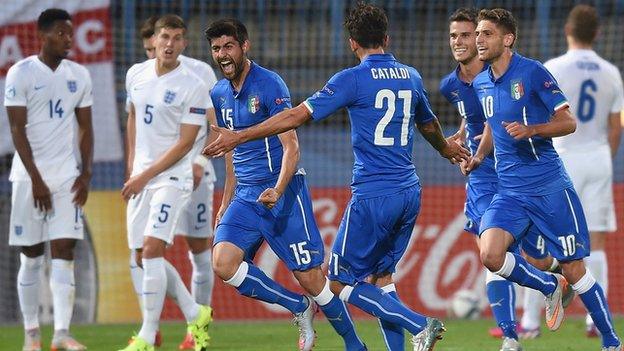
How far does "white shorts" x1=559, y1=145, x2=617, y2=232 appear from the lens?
391 inches

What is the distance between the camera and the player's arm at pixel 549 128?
23.6 feet

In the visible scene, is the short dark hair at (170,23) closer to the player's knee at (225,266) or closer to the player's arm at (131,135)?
the player's arm at (131,135)

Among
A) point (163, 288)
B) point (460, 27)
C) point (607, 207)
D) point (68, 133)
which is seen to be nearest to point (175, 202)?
point (163, 288)

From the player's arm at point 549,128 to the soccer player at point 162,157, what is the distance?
8.13 ft

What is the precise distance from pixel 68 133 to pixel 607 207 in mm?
4112

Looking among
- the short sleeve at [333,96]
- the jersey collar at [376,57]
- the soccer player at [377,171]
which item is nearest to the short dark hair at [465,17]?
the soccer player at [377,171]

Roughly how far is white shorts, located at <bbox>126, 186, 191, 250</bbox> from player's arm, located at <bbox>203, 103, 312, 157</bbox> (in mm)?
1841

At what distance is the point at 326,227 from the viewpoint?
40.6 feet

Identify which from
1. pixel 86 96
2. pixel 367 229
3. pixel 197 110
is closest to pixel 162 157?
pixel 197 110

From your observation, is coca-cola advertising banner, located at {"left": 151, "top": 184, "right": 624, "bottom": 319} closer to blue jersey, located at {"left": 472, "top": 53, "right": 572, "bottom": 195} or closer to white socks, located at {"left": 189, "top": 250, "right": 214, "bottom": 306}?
white socks, located at {"left": 189, "top": 250, "right": 214, "bottom": 306}

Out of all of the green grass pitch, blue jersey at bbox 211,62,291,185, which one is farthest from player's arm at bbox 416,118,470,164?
the green grass pitch

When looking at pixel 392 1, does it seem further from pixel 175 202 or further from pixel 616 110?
pixel 175 202

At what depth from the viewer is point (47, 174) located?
932cm

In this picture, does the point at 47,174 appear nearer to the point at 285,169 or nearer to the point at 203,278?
the point at 203,278
